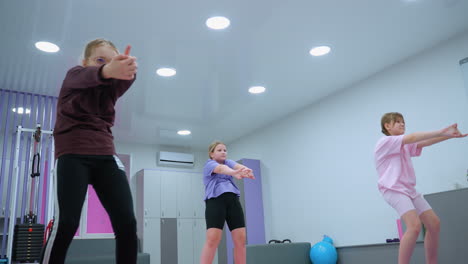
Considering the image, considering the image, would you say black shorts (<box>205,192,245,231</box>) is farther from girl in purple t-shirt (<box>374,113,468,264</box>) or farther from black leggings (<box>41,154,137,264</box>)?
black leggings (<box>41,154,137,264</box>)

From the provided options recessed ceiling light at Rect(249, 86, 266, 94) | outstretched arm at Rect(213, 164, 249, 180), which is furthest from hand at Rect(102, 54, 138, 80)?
recessed ceiling light at Rect(249, 86, 266, 94)

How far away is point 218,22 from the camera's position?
151 inches

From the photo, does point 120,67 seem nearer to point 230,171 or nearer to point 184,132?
point 230,171

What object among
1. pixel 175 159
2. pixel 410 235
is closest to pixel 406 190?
pixel 410 235

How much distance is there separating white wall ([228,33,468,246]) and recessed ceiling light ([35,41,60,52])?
3643 mm

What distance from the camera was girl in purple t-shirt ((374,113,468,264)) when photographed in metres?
2.56

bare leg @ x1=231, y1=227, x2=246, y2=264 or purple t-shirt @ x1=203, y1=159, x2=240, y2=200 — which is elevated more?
purple t-shirt @ x1=203, y1=159, x2=240, y2=200

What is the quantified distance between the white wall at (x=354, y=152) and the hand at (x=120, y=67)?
A: 151 inches

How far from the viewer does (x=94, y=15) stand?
3.58 metres

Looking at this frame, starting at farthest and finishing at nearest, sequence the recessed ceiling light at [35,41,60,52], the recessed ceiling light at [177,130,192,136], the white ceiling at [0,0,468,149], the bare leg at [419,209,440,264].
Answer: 1. the recessed ceiling light at [177,130,192,136]
2. the recessed ceiling light at [35,41,60,52]
3. the white ceiling at [0,0,468,149]
4. the bare leg at [419,209,440,264]

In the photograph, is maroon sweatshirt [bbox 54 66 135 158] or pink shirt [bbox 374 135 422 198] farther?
pink shirt [bbox 374 135 422 198]

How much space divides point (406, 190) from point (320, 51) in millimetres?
2230

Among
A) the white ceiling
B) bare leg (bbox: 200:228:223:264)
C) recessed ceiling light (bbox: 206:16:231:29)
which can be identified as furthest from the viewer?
recessed ceiling light (bbox: 206:16:231:29)

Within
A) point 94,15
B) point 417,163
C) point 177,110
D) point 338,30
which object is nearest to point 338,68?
point 338,30
